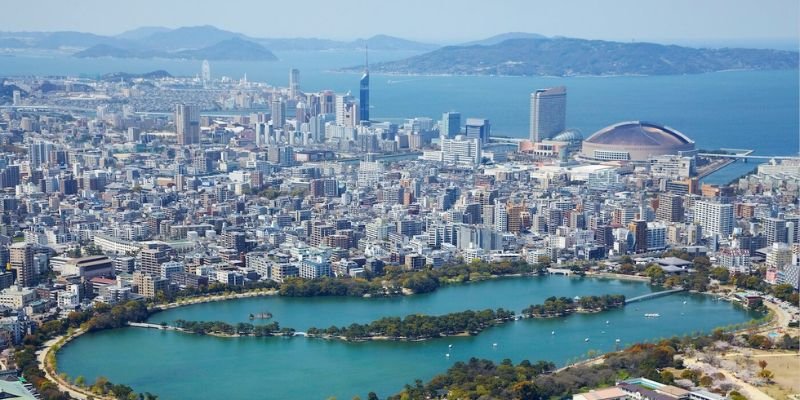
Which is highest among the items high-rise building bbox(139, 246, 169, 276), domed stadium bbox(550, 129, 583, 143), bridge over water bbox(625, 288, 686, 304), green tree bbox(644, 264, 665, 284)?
domed stadium bbox(550, 129, 583, 143)

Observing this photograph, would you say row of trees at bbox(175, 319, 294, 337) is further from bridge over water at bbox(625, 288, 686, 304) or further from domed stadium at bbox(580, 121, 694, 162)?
domed stadium at bbox(580, 121, 694, 162)

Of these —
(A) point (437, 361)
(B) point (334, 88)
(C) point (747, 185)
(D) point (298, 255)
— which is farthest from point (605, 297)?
(B) point (334, 88)

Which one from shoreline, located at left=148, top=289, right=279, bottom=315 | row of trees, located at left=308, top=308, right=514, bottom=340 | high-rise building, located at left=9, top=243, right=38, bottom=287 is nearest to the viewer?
row of trees, located at left=308, top=308, right=514, bottom=340

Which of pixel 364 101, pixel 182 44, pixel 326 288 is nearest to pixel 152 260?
pixel 326 288

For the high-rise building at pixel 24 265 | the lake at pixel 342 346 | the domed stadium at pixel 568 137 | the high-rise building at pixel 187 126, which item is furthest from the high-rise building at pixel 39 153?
the lake at pixel 342 346

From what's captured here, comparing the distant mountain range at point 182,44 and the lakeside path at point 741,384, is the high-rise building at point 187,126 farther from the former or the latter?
the lakeside path at point 741,384

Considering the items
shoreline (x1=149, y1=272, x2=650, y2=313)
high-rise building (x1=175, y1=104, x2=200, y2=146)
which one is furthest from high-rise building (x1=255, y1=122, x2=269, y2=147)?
shoreline (x1=149, y1=272, x2=650, y2=313)

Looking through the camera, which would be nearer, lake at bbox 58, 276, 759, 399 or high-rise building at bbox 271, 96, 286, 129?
lake at bbox 58, 276, 759, 399
